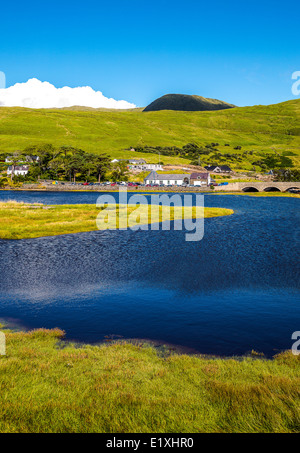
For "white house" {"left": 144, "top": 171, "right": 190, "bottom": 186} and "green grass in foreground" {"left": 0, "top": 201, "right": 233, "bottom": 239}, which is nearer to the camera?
"green grass in foreground" {"left": 0, "top": 201, "right": 233, "bottom": 239}

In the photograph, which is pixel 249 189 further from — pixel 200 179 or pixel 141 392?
pixel 141 392

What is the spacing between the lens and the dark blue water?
21.4 metres

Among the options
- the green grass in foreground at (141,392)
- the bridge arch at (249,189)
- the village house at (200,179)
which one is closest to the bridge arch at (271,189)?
the bridge arch at (249,189)

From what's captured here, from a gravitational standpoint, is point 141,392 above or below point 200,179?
below

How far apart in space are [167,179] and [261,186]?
51661mm

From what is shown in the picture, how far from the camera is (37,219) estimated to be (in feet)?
221

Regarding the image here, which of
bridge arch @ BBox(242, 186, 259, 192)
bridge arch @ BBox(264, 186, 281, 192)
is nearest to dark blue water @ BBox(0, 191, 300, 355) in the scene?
bridge arch @ BBox(242, 186, 259, 192)

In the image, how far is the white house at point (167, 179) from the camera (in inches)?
7520

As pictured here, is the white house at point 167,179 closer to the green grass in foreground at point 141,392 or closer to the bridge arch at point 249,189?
the bridge arch at point 249,189

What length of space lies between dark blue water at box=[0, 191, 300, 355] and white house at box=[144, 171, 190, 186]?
138 meters

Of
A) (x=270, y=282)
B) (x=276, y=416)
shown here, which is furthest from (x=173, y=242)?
(x=276, y=416)

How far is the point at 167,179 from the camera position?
193 metres

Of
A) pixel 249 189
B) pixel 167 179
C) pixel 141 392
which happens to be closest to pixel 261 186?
pixel 249 189

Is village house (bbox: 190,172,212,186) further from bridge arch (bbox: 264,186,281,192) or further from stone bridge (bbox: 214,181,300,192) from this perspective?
bridge arch (bbox: 264,186,281,192)
